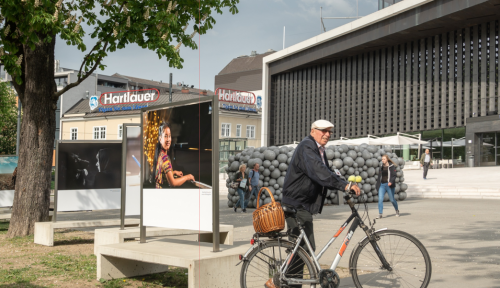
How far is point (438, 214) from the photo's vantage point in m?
14.0

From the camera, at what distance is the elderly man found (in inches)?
180

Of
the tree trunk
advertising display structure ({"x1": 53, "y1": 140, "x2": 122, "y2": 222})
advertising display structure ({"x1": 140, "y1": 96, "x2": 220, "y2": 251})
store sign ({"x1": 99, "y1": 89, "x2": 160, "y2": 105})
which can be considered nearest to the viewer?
advertising display structure ({"x1": 140, "y1": 96, "x2": 220, "y2": 251})

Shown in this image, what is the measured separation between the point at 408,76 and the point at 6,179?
1476 inches

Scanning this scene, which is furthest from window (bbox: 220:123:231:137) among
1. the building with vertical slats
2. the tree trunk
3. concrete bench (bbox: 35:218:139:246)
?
concrete bench (bbox: 35:218:139:246)

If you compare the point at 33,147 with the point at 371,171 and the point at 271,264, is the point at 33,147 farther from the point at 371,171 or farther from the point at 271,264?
the point at 371,171

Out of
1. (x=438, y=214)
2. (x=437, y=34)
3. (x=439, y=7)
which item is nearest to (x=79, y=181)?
(x=438, y=214)

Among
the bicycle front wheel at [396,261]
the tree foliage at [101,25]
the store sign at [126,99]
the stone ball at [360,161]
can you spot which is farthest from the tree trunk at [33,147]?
the store sign at [126,99]

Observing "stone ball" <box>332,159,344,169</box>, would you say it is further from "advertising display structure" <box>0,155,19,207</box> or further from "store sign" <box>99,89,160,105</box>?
"store sign" <box>99,89,160,105</box>

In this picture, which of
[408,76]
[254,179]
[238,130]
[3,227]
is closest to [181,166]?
[3,227]

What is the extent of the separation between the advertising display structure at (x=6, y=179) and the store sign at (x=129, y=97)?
142ft

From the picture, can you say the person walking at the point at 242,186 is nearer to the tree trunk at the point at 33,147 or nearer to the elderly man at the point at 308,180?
the tree trunk at the point at 33,147

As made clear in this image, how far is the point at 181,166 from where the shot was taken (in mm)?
5762

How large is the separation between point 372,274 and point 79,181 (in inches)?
312

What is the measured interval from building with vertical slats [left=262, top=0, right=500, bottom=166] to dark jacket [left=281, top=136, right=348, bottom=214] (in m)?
36.3
